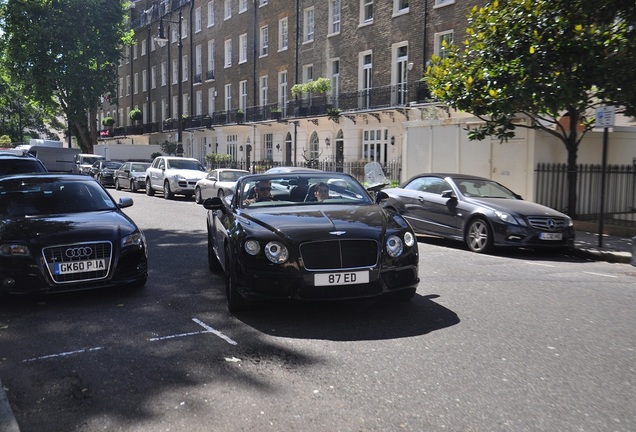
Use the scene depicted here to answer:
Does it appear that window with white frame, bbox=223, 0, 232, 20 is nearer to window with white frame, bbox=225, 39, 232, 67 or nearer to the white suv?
window with white frame, bbox=225, 39, 232, 67

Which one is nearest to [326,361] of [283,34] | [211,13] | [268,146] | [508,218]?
[508,218]

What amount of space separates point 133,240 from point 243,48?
37.6 m

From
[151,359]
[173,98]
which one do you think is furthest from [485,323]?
[173,98]

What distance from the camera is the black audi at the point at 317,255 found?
5344mm

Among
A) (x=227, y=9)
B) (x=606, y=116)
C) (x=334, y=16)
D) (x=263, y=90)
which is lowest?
(x=606, y=116)

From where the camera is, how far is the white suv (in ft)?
75.7

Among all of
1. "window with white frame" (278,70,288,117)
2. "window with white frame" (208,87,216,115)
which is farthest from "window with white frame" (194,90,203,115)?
"window with white frame" (278,70,288,117)

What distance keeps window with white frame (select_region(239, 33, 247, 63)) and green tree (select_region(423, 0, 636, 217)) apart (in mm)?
29632

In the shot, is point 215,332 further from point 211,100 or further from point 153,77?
point 153,77

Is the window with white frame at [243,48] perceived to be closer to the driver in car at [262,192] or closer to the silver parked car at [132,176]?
the silver parked car at [132,176]

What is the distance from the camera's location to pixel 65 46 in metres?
43.3

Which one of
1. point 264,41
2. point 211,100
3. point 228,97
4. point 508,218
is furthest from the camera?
point 211,100

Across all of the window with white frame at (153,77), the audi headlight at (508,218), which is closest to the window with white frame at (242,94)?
the window with white frame at (153,77)

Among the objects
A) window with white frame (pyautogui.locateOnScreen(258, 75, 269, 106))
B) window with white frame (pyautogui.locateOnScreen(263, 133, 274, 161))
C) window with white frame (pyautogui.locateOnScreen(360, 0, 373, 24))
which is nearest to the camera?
window with white frame (pyautogui.locateOnScreen(360, 0, 373, 24))
